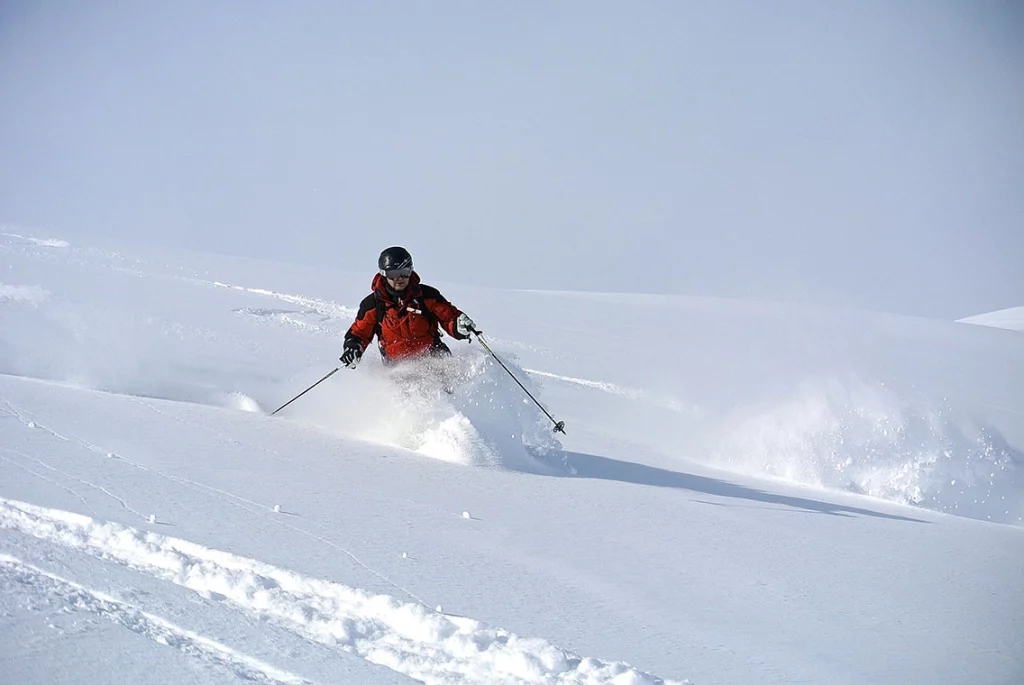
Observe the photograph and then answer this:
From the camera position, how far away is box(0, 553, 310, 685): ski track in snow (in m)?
2.62

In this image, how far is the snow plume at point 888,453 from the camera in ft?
28.9

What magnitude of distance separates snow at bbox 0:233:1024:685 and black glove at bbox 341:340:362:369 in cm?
33

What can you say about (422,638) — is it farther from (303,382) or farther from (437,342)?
(303,382)

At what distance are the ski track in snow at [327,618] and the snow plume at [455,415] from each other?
3.03 metres

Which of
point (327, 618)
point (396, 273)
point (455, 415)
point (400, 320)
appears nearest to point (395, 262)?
point (396, 273)

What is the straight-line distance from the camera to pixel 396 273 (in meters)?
7.10

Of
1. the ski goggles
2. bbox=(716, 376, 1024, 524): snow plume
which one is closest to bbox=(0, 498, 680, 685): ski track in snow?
the ski goggles

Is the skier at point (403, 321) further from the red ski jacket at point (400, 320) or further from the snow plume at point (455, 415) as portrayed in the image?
the snow plume at point (455, 415)

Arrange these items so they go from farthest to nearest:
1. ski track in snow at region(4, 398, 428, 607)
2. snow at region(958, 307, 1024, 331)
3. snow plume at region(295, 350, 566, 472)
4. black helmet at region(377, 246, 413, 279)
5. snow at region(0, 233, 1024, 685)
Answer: snow at region(958, 307, 1024, 331) → black helmet at region(377, 246, 413, 279) → snow plume at region(295, 350, 566, 472) → ski track in snow at region(4, 398, 428, 607) → snow at region(0, 233, 1024, 685)

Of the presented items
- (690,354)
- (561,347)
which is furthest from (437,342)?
(690,354)

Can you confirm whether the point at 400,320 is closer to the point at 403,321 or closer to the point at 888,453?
the point at 403,321

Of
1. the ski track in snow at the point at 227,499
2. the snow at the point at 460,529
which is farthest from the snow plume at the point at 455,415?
the ski track in snow at the point at 227,499

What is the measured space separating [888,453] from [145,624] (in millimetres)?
8436

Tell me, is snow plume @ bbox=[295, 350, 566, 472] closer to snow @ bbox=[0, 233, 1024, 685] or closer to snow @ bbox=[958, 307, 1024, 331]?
snow @ bbox=[0, 233, 1024, 685]
